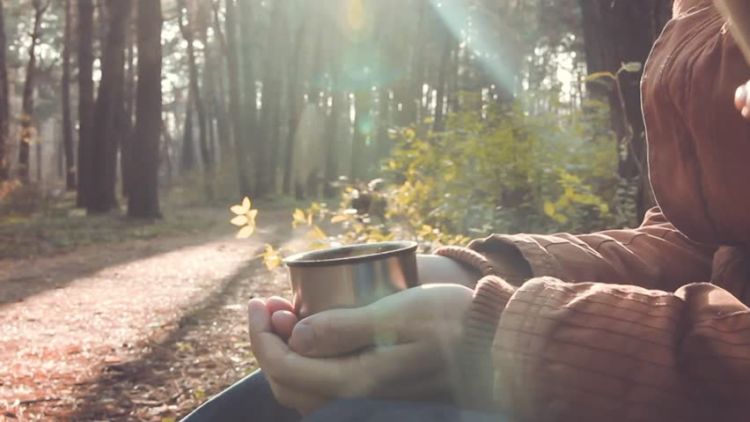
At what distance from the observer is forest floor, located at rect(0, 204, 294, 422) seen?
164 inches

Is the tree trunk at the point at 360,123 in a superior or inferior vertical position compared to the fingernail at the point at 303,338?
superior

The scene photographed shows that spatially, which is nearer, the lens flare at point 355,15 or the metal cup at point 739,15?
the metal cup at point 739,15

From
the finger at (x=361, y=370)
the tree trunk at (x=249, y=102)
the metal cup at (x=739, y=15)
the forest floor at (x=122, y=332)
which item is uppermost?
the tree trunk at (x=249, y=102)

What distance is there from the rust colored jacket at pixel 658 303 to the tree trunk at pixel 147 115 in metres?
14.1

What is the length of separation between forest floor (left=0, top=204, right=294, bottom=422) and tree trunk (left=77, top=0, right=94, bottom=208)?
7.37m

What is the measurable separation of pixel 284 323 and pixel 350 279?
0.39ft

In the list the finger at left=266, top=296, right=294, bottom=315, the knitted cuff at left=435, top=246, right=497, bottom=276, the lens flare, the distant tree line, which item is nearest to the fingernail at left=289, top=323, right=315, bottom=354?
the finger at left=266, top=296, right=294, bottom=315

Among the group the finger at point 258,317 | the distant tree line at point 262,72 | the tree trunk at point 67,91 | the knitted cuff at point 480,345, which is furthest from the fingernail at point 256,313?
the tree trunk at point 67,91

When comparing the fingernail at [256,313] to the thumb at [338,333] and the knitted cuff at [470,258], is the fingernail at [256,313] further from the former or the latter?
the knitted cuff at [470,258]

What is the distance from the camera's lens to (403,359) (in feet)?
3.39

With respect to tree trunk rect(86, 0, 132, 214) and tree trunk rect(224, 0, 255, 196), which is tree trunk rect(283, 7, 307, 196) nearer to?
tree trunk rect(224, 0, 255, 196)

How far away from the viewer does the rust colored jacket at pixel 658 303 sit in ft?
2.98

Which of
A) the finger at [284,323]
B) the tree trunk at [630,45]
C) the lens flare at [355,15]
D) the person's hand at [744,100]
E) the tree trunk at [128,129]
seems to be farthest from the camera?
the lens flare at [355,15]

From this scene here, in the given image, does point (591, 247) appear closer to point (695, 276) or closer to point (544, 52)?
point (695, 276)
